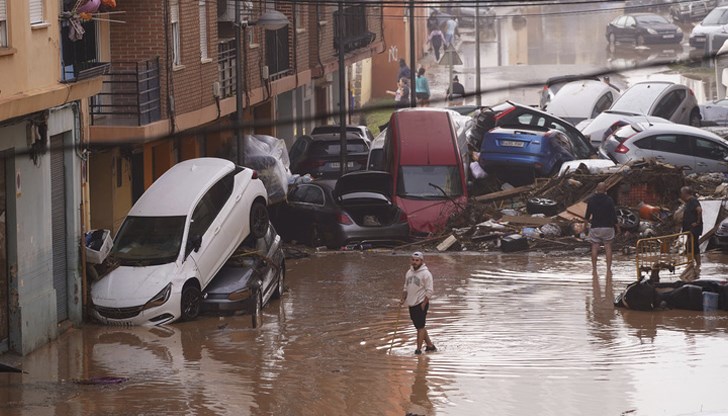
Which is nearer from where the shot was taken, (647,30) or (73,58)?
(73,58)

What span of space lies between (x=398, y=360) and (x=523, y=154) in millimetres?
14775

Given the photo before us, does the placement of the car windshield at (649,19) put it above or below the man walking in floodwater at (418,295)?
above

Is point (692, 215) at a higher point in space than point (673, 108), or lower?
lower

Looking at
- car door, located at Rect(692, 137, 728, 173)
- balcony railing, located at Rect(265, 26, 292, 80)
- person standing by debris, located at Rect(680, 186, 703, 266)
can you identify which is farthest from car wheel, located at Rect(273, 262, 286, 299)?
balcony railing, located at Rect(265, 26, 292, 80)

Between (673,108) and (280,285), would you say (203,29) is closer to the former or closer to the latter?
(280,285)

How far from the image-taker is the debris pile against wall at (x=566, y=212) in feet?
86.6

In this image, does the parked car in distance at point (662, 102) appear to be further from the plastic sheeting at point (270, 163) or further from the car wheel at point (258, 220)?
the car wheel at point (258, 220)

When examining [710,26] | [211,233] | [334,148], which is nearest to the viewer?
[211,233]

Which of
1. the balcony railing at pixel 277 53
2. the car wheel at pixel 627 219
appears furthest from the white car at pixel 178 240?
the balcony railing at pixel 277 53

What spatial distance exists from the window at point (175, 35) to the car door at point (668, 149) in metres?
10.6

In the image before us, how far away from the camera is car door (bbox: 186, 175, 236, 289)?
20328mm

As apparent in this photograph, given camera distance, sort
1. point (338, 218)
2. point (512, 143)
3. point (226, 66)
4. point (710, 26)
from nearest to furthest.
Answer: point (338, 218) → point (512, 143) → point (226, 66) → point (710, 26)

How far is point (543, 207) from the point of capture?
2775 cm

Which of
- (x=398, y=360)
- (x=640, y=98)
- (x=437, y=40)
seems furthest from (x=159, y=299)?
(x=437, y=40)
